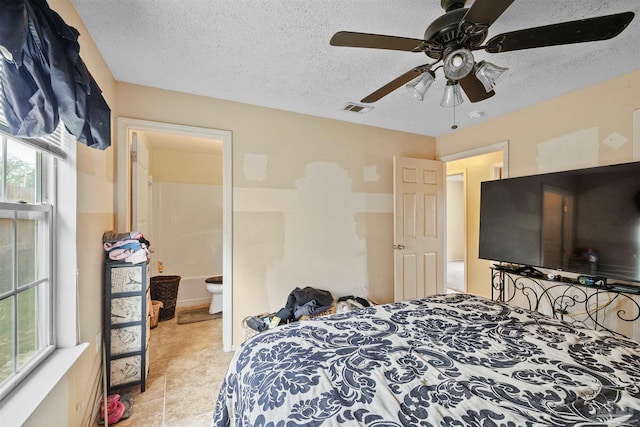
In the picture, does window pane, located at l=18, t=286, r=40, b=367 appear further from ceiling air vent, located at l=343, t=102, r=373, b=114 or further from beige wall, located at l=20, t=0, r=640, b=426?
ceiling air vent, located at l=343, t=102, r=373, b=114

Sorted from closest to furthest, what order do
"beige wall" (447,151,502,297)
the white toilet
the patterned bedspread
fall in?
the patterned bedspread, the white toilet, "beige wall" (447,151,502,297)

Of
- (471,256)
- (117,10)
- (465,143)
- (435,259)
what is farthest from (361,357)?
(471,256)

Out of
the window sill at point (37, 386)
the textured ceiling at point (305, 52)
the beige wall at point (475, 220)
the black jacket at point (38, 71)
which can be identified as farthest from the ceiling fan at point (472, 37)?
the beige wall at point (475, 220)

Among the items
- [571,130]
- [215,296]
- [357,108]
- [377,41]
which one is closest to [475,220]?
[571,130]

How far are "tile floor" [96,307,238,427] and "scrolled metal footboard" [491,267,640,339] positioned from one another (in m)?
2.75

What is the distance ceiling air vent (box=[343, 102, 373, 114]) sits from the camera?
274cm

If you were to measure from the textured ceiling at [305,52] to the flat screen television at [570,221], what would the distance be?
2.63ft

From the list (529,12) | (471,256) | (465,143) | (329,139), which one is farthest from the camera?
(471,256)

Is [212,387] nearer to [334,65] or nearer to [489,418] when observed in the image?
[489,418]

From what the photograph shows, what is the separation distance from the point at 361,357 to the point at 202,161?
399 centimetres

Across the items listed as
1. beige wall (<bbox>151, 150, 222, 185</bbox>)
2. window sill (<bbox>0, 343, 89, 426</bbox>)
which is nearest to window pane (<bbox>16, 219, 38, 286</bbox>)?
window sill (<bbox>0, 343, 89, 426</bbox>)

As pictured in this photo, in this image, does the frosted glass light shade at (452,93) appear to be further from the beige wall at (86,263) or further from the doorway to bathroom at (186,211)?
the doorway to bathroom at (186,211)

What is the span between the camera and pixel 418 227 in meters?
3.44

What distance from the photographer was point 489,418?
2.52 ft
